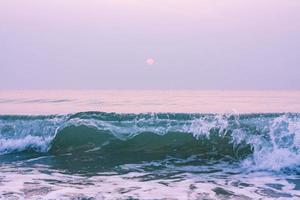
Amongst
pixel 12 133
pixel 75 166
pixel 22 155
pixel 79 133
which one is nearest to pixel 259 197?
pixel 75 166

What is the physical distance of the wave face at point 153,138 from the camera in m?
10.5

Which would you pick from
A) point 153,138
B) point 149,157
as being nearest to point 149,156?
point 149,157

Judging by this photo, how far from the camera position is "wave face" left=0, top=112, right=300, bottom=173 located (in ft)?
34.4

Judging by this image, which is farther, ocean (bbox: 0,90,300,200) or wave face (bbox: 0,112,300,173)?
wave face (bbox: 0,112,300,173)

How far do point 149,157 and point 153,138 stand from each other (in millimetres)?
1833

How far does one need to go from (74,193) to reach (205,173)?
3212mm

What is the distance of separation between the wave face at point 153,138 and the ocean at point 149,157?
3 centimetres

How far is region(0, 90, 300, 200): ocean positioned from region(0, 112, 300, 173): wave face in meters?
0.03

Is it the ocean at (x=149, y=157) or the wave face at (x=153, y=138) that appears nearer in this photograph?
the ocean at (x=149, y=157)

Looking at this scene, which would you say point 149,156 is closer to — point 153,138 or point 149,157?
point 149,157

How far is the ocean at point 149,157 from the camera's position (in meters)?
7.11

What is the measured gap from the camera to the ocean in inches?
280

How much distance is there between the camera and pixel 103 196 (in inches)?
260

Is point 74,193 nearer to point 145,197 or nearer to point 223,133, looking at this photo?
point 145,197
